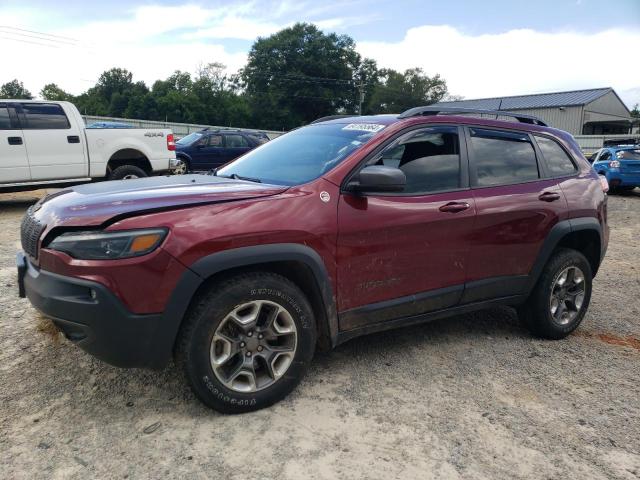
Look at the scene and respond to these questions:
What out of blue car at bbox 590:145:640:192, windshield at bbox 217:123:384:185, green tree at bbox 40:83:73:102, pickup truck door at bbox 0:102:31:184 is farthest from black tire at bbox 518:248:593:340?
green tree at bbox 40:83:73:102

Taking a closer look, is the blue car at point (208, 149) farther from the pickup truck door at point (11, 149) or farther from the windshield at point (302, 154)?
the windshield at point (302, 154)

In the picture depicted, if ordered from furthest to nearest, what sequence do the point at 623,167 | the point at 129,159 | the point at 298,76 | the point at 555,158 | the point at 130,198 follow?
the point at 298,76
the point at 623,167
the point at 129,159
the point at 555,158
the point at 130,198

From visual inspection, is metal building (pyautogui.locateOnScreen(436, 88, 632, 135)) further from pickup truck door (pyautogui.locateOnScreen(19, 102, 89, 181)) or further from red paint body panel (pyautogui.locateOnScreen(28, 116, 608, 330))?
red paint body panel (pyautogui.locateOnScreen(28, 116, 608, 330))

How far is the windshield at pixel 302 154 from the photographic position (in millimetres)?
3188

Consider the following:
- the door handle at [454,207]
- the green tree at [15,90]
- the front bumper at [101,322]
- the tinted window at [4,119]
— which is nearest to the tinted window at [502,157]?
the door handle at [454,207]

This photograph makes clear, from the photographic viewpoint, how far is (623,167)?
49.5 ft

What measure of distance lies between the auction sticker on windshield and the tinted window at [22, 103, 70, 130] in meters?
7.56

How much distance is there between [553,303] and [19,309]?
4.34m

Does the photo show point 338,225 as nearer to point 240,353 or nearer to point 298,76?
point 240,353

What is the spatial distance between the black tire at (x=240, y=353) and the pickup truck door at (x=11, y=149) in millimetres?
7969

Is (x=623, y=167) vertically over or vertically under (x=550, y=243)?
under

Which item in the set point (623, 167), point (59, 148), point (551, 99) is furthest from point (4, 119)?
point (551, 99)

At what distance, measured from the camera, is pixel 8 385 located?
3014 mm

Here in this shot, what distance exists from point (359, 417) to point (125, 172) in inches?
333
